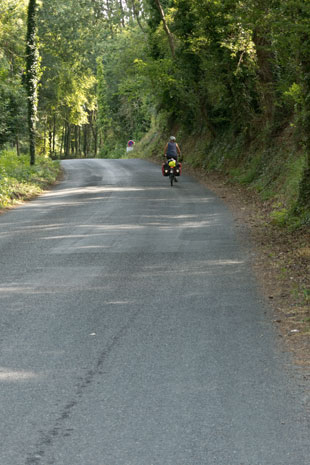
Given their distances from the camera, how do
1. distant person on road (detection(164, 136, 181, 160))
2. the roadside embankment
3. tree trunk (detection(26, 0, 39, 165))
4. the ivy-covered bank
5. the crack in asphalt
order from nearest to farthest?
1. the crack in asphalt
2. the roadside embankment
3. the ivy-covered bank
4. distant person on road (detection(164, 136, 181, 160))
5. tree trunk (detection(26, 0, 39, 165))

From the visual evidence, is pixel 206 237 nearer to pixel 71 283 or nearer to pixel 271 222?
pixel 271 222

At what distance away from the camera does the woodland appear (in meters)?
13.4

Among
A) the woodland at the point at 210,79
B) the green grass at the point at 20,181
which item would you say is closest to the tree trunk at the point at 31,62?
the woodland at the point at 210,79

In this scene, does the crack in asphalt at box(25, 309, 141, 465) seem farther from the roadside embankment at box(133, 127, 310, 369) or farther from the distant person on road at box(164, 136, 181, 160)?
the distant person on road at box(164, 136, 181, 160)

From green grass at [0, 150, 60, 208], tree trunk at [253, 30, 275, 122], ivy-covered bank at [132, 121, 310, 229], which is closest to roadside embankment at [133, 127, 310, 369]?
ivy-covered bank at [132, 121, 310, 229]

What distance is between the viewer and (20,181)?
24.5 meters

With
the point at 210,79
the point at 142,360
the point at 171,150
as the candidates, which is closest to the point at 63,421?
the point at 142,360

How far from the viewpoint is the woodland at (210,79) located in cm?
1343

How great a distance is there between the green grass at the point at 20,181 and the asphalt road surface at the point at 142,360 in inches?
337

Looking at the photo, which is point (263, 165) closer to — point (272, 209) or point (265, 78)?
point (265, 78)

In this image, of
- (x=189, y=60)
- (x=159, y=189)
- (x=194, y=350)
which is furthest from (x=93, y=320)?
(x=189, y=60)

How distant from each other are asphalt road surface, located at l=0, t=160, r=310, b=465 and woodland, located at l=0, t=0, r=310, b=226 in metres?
4.59

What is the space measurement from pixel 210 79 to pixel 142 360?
2208 cm

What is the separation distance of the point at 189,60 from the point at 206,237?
63.0 feet
